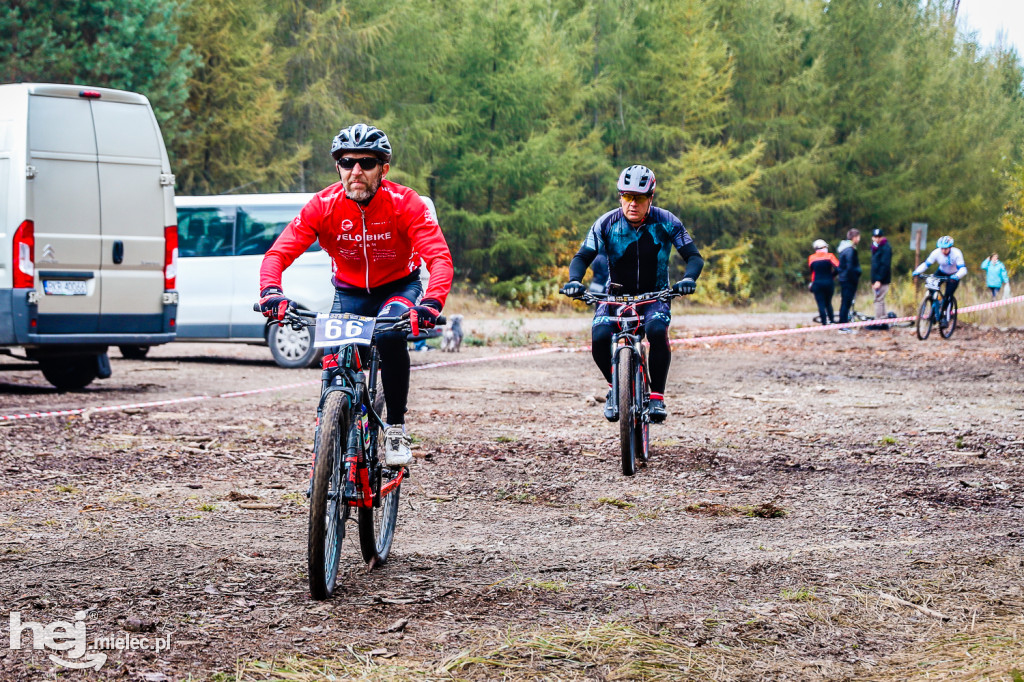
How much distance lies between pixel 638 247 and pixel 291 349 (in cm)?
827

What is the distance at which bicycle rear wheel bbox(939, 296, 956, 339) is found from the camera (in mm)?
22125

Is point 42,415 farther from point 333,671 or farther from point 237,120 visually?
point 237,120

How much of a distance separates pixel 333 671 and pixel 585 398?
8.49m

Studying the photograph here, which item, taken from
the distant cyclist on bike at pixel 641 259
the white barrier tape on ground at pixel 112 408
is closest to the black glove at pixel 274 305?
the distant cyclist on bike at pixel 641 259

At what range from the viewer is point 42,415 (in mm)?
9789

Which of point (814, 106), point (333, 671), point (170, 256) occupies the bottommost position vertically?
point (333, 671)

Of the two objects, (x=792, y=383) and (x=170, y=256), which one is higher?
(x=170, y=256)

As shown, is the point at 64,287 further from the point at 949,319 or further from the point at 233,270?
the point at 949,319

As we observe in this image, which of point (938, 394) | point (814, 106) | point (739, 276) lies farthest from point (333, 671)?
point (814, 106)

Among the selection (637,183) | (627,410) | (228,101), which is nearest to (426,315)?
(627,410)

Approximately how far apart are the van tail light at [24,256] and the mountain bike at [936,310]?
1620cm

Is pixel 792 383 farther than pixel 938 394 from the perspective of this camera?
Yes

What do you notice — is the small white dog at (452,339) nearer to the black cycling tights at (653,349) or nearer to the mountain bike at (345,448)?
the black cycling tights at (653,349)

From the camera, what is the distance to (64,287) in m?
11.3
